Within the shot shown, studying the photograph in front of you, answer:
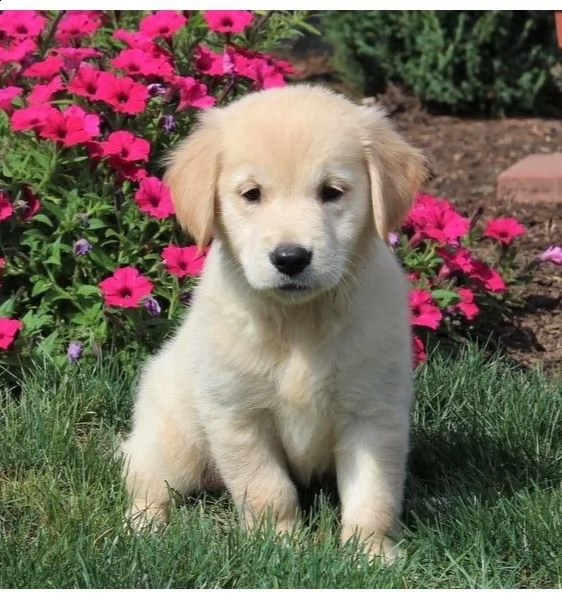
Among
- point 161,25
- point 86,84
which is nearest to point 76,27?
point 161,25

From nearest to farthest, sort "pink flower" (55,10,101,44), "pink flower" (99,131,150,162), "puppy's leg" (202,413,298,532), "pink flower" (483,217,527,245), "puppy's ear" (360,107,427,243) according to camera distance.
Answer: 1. "puppy's ear" (360,107,427,243)
2. "puppy's leg" (202,413,298,532)
3. "pink flower" (99,131,150,162)
4. "pink flower" (55,10,101,44)
5. "pink flower" (483,217,527,245)

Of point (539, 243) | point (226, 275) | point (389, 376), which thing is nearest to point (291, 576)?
point (389, 376)

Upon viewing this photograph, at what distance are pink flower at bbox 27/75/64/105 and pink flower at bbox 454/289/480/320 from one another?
1849 millimetres

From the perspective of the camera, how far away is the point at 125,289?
4.19 m

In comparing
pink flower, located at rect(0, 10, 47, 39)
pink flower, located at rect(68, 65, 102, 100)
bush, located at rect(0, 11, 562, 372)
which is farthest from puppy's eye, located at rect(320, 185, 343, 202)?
pink flower, located at rect(0, 10, 47, 39)

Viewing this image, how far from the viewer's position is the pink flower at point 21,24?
4.81 m

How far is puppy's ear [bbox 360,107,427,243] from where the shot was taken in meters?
3.17

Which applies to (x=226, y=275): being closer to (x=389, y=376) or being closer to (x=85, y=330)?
(x=389, y=376)

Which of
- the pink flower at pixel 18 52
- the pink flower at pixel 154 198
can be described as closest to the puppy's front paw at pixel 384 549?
the pink flower at pixel 154 198

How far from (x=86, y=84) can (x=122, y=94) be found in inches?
5.8

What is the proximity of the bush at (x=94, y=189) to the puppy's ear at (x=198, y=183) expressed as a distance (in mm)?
965

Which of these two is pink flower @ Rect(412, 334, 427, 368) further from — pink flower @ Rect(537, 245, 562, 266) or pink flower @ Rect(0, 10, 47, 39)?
pink flower @ Rect(0, 10, 47, 39)

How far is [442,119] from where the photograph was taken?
8.45 metres

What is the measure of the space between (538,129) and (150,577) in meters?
5.92
